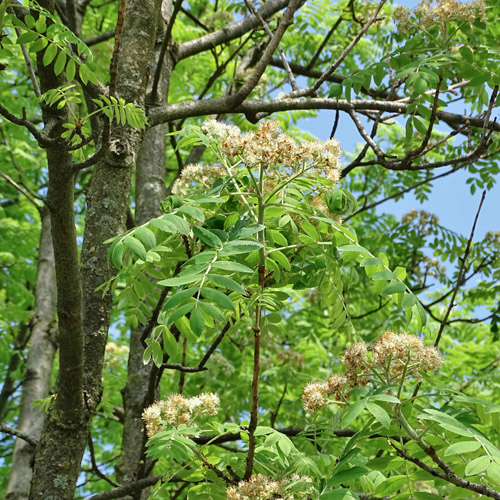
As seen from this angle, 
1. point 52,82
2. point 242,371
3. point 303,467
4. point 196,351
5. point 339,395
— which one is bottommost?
point 303,467

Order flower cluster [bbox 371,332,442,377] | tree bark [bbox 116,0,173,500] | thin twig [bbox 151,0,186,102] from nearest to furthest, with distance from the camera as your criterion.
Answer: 1. flower cluster [bbox 371,332,442,377]
2. thin twig [bbox 151,0,186,102]
3. tree bark [bbox 116,0,173,500]

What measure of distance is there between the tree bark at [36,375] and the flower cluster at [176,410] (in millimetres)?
3840

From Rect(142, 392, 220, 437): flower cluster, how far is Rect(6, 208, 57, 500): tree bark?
12.6ft

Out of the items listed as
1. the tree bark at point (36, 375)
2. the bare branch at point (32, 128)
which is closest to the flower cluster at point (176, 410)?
the bare branch at point (32, 128)

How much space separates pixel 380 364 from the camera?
1.76 m

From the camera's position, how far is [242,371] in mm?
6184

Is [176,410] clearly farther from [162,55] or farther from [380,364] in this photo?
[162,55]

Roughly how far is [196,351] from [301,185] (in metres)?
5.18

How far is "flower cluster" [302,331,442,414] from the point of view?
1717mm

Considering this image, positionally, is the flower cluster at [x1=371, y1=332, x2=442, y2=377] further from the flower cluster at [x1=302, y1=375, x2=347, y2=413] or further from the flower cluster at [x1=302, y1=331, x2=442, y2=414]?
the flower cluster at [x1=302, y1=375, x2=347, y2=413]

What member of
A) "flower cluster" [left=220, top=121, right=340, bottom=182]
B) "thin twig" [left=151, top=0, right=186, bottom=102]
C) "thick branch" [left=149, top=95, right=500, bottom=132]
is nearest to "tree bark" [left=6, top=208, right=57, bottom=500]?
"thin twig" [left=151, top=0, right=186, bottom=102]

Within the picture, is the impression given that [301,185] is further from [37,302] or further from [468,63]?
[37,302]

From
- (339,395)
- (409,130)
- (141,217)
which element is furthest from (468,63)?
(141,217)

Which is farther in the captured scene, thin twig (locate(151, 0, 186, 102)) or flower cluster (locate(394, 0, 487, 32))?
thin twig (locate(151, 0, 186, 102))
